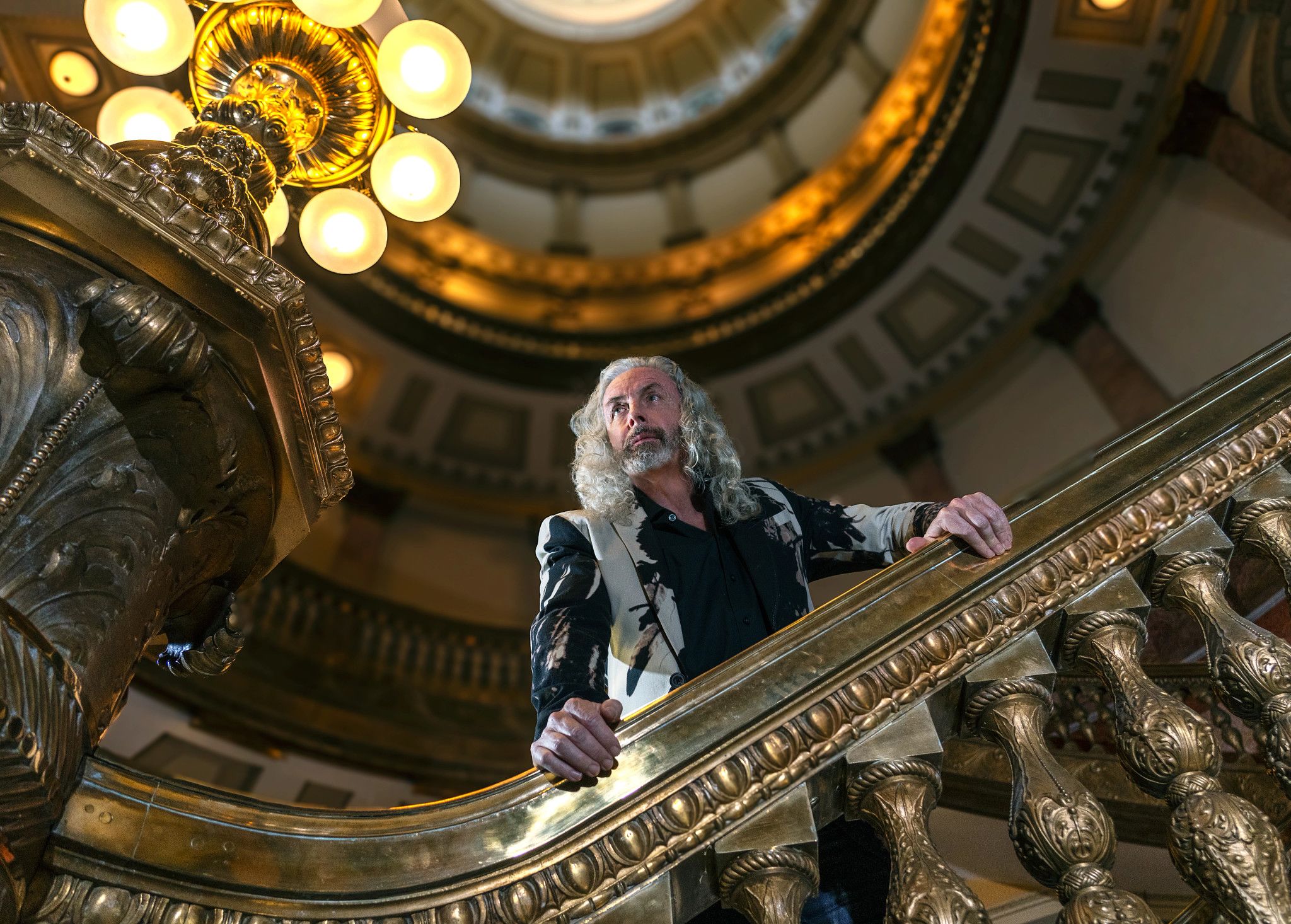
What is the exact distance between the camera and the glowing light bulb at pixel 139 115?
440 cm

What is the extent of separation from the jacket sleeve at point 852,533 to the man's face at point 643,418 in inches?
16.2

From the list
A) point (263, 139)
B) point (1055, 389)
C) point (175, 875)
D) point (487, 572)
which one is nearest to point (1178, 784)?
point (175, 875)

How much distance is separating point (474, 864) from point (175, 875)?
1.51ft

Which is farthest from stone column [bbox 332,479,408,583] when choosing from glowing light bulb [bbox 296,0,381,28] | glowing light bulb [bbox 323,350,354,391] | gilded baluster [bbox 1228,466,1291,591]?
gilded baluster [bbox 1228,466,1291,591]

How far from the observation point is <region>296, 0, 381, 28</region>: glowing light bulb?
381cm

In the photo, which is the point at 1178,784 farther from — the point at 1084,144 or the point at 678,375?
the point at 1084,144

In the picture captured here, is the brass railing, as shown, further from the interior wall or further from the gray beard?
the interior wall

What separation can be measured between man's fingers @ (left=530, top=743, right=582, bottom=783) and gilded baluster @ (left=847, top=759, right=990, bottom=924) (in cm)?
52

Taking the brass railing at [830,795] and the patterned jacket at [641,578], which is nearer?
the brass railing at [830,795]

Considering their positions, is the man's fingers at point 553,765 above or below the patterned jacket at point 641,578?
below

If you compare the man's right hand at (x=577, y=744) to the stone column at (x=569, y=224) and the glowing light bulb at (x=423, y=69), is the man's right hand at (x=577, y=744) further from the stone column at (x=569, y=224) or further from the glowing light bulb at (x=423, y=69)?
the stone column at (x=569, y=224)

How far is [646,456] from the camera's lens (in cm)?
290

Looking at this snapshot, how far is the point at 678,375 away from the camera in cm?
328

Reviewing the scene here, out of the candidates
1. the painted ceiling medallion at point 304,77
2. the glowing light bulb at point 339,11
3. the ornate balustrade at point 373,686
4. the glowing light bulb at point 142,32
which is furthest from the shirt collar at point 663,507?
the ornate balustrade at point 373,686
